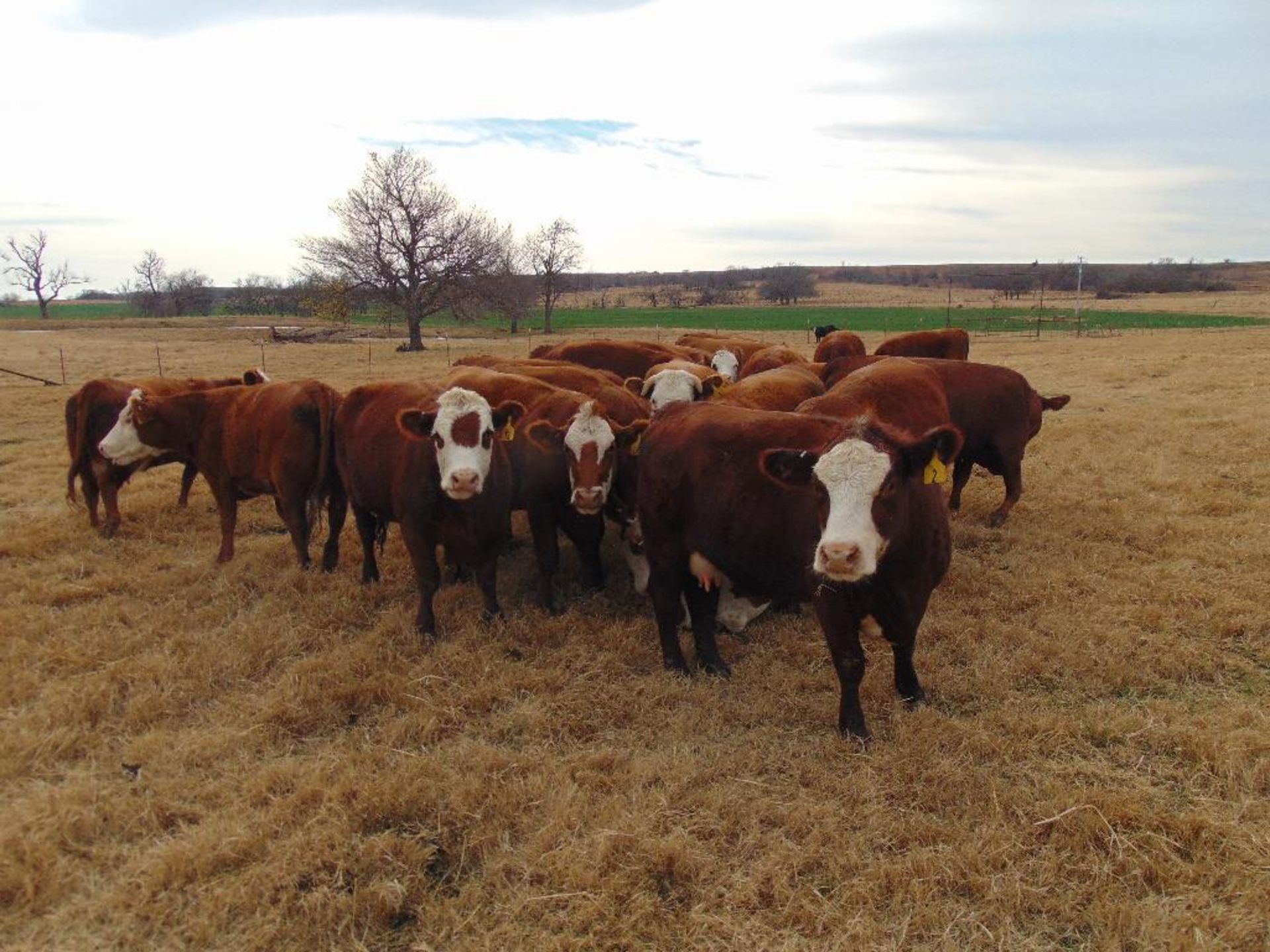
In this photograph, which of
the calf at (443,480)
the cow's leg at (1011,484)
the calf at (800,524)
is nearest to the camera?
the calf at (800,524)

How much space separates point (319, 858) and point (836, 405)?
3993 millimetres

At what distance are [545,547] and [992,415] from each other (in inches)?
174

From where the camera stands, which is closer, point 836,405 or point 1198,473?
point 836,405

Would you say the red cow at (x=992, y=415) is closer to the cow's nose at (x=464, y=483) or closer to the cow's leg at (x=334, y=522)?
the cow's nose at (x=464, y=483)

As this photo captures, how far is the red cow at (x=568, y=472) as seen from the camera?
210 inches

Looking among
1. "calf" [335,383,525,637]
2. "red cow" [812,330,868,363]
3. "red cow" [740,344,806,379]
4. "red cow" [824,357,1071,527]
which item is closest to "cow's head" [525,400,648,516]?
"calf" [335,383,525,637]

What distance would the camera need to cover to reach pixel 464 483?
15.6ft

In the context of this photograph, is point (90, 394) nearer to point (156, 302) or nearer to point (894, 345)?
point (894, 345)

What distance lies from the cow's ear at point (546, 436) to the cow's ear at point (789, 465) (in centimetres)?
236

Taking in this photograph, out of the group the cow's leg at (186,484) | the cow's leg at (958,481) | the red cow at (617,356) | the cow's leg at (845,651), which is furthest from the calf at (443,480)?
the red cow at (617,356)

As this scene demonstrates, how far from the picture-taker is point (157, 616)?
5.41m

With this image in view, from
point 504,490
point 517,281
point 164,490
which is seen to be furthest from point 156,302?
point 504,490

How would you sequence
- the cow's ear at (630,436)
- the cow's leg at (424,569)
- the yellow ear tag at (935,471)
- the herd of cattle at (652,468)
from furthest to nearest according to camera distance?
the cow's ear at (630,436) → the cow's leg at (424,569) → the herd of cattle at (652,468) → the yellow ear tag at (935,471)

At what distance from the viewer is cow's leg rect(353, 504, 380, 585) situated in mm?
6082
